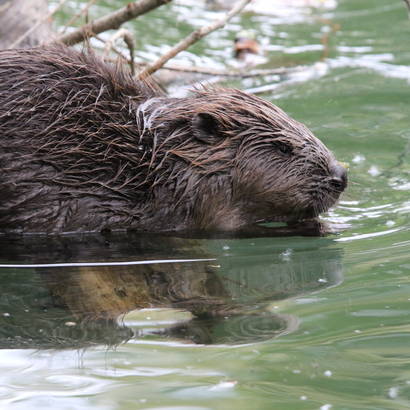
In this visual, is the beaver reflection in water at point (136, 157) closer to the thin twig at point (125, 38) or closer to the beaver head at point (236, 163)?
the beaver head at point (236, 163)

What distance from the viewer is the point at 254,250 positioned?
3990 mm

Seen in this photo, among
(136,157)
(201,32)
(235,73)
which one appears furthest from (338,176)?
(235,73)

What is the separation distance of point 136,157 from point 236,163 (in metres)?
0.48

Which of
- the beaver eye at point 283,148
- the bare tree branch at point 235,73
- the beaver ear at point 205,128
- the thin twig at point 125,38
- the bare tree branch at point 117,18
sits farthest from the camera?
the bare tree branch at point 235,73

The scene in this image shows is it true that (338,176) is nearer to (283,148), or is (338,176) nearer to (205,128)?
(283,148)

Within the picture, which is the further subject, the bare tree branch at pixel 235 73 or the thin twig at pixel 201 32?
the bare tree branch at pixel 235 73

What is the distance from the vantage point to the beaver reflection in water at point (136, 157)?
158 inches

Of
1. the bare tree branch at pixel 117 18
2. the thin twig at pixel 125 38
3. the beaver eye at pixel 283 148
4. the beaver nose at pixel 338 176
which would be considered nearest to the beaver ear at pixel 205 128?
the beaver eye at pixel 283 148

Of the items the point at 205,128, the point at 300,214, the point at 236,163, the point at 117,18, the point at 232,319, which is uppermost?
the point at 117,18

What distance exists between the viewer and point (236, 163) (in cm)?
419

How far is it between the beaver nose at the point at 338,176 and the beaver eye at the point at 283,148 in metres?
0.22

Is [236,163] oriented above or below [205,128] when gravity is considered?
below

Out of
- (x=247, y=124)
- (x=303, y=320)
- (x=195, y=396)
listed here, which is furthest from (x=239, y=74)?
(x=195, y=396)

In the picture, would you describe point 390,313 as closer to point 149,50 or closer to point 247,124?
point 247,124
